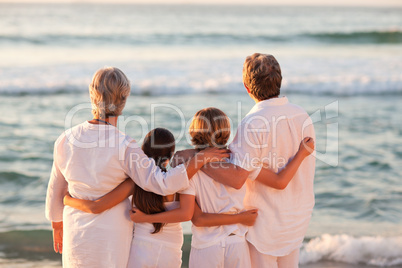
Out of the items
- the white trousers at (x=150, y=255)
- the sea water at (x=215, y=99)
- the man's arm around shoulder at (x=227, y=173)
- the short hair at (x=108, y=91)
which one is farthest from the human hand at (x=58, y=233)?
the sea water at (x=215, y=99)

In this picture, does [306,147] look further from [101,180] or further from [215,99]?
[215,99]

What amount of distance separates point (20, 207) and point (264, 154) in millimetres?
3315

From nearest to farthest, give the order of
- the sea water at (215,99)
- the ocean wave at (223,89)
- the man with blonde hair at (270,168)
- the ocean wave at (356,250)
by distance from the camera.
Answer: the man with blonde hair at (270,168)
the ocean wave at (356,250)
the sea water at (215,99)
the ocean wave at (223,89)

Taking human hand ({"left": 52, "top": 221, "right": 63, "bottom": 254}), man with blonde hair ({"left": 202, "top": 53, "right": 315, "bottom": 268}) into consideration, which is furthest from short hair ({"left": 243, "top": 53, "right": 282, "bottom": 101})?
human hand ({"left": 52, "top": 221, "right": 63, "bottom": 254})

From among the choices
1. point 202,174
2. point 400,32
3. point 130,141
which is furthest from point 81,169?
point 400,32

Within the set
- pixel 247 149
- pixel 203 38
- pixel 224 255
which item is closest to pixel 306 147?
pixel 247 149

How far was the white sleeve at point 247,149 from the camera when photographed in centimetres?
230

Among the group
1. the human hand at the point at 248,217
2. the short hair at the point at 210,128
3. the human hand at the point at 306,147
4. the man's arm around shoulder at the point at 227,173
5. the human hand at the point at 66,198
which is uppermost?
the short hair at the point at 210,128

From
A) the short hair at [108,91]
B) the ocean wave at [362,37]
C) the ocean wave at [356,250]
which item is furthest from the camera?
the ocean wave at [362,37]

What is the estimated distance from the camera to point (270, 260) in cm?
243

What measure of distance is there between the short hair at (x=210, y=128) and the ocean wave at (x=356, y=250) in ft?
6.51

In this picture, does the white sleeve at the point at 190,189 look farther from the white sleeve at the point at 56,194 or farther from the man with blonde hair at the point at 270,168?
the white sleeve at the point at 56,194

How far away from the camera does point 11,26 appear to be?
66.9 ft

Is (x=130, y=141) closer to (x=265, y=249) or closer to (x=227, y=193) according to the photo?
(x=227, y=193)
